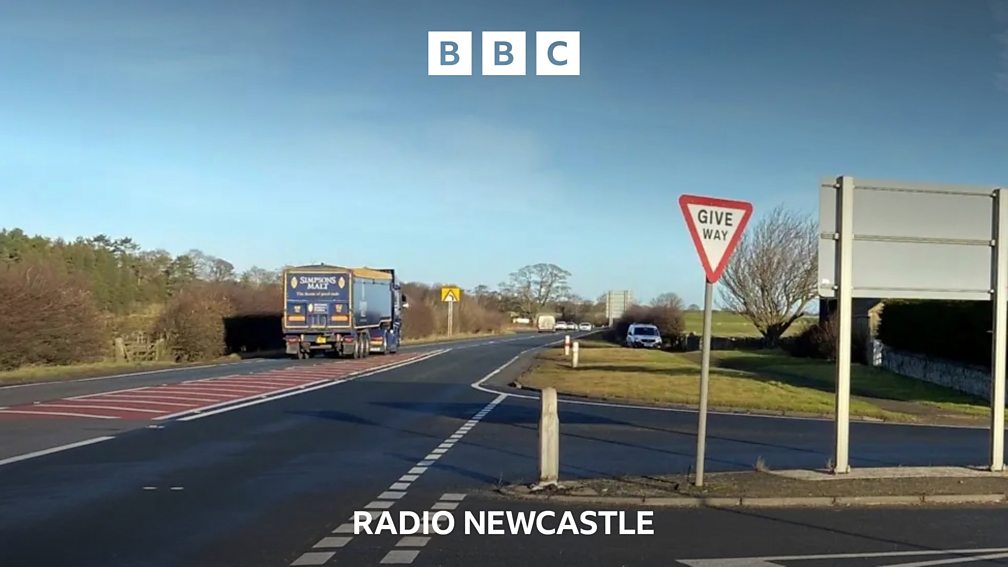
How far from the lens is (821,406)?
22.4 metres

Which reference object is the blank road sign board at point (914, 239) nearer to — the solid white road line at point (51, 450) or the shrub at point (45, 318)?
the solid white road line at point (51, 450)

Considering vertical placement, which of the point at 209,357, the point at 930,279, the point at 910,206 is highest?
the point at 910,206

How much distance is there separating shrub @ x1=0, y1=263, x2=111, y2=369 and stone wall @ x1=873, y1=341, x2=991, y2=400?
2915 cm

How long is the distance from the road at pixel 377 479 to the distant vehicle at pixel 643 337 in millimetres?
42594

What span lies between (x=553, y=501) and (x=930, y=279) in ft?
18.2

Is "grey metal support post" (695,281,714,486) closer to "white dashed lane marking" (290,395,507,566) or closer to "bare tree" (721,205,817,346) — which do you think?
"white dashed lane marking" (290,395,507,566)

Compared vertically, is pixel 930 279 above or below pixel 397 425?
above

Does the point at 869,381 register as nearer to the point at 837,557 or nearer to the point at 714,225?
the point at 714,225

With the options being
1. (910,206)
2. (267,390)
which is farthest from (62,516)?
(267,390)

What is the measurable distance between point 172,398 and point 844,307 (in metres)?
15.4

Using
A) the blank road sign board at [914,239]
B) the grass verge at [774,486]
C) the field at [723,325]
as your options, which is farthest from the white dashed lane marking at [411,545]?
the field at [723,325]

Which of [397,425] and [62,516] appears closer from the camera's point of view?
[62,516]

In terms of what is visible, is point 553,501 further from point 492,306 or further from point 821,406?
point 492,306

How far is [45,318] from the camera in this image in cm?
3453
